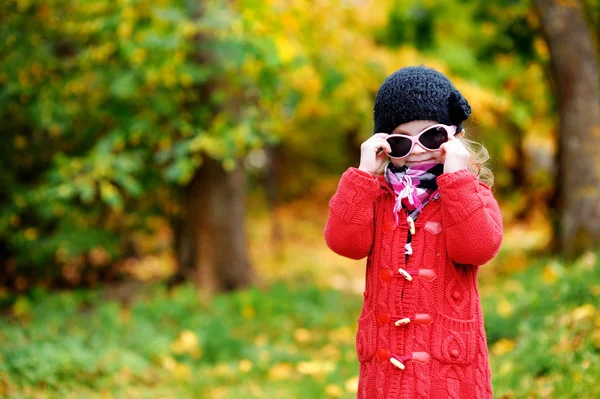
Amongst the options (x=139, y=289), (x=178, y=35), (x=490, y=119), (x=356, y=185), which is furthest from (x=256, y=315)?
(x=490, y=119)

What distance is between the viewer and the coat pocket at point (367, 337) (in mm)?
2215

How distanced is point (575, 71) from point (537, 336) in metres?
3.26

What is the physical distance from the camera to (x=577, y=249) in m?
6.16

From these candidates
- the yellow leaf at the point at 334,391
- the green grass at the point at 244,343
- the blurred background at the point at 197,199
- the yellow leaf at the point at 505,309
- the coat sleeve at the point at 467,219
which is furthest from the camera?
the yellow leaf at the point at 505,309

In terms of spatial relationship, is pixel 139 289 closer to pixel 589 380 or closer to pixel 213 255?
→ pixel 213 255

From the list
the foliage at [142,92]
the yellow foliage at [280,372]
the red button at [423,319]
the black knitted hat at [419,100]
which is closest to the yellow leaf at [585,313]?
the yellow foliage at [280,372]

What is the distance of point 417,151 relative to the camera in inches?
84.4

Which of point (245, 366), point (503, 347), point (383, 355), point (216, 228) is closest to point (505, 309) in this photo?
point (503, 347)

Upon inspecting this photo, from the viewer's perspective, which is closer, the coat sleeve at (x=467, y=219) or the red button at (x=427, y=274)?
the coat sleeve at (x=467, y=219)

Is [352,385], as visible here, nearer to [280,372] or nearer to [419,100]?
[280,372]

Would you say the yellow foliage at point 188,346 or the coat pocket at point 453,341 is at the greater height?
the yellow foliage at point 188,346

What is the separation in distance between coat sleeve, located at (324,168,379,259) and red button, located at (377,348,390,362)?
0.36 m

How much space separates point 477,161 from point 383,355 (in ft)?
2.51

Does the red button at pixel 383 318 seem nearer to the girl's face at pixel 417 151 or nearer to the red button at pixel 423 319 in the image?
the red button at pixel 423 319
